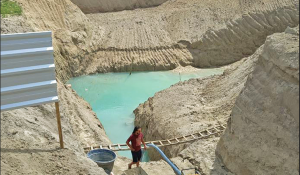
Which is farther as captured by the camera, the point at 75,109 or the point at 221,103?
the point at 221,103

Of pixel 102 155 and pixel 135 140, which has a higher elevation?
pixel 135 140

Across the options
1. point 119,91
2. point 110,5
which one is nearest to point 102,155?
point 119,91

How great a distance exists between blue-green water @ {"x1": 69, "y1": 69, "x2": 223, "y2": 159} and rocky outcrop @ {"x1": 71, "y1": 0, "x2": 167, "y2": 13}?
28.6 feet

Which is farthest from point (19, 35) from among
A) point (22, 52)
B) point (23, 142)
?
point (23, 142)

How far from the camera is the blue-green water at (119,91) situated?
14.9 meters

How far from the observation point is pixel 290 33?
25.8 ft

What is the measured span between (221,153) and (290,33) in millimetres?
3131

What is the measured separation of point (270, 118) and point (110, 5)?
22921 mm

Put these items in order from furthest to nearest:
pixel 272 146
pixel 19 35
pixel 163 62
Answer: pixel 163 62 → pixel 272 146 → pixel 19 35

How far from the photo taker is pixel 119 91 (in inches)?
734

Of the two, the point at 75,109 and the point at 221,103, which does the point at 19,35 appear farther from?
the point at 221,103

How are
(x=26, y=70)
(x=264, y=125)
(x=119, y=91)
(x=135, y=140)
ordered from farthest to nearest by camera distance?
(x=119, y=91) → (x=135, y=140) → (x=264, y=125) → (x=26, y=70)

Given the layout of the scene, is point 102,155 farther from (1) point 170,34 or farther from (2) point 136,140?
(1) point 170,34

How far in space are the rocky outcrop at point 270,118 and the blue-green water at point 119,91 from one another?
6.19 meters
